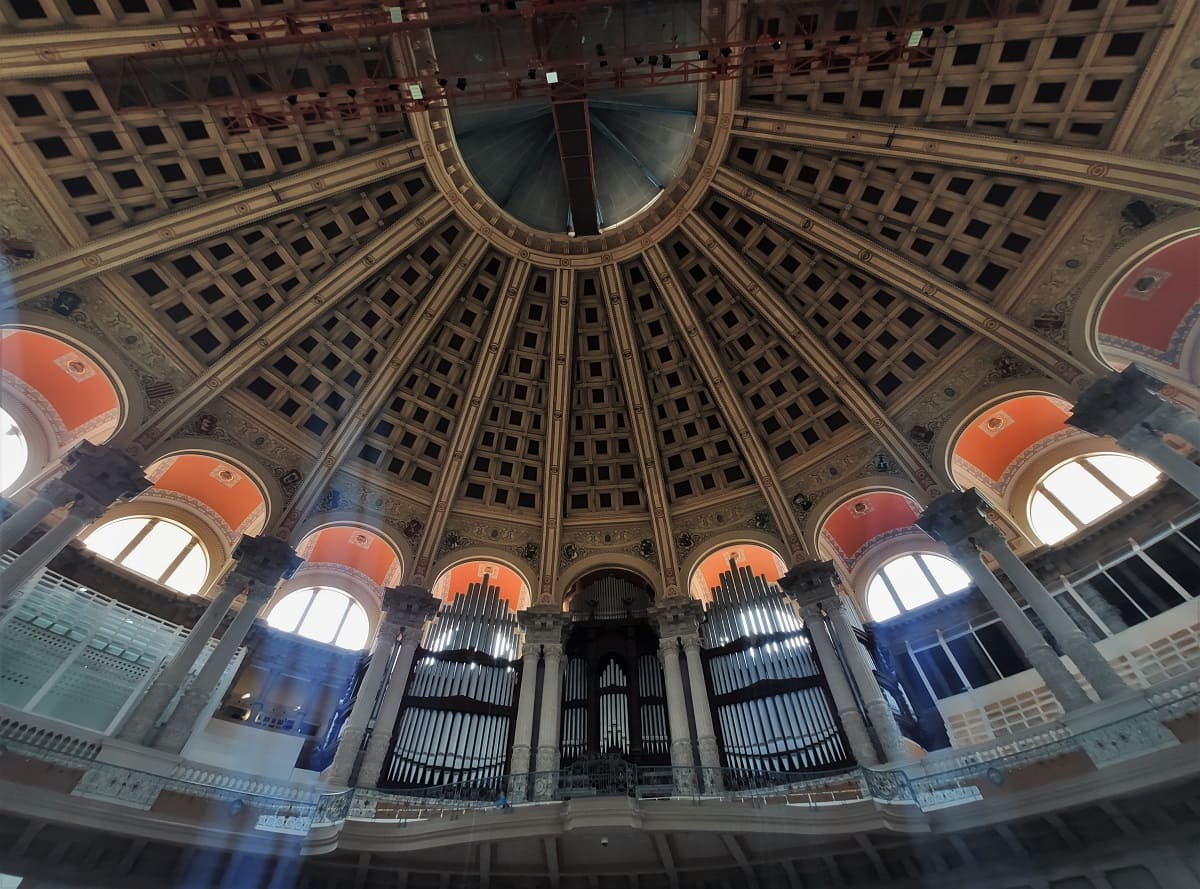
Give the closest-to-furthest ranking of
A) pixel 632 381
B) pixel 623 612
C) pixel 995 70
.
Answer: pixel 995 70
pixel 623 612
pixel 632 381

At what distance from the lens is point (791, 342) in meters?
29.5

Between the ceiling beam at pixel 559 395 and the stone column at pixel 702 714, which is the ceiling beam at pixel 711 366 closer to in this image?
the ceiling beam at pixel 559 395

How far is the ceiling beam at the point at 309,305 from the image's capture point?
998 inches

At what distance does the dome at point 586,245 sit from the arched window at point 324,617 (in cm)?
446

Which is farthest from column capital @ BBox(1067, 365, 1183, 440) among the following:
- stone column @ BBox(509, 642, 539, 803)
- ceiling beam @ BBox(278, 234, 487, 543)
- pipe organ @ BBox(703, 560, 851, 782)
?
ceiling beam @ BBox(278, 234, 487, 543)

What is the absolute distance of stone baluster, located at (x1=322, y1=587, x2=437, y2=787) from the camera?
71.0 ft

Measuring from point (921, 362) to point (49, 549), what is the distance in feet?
110

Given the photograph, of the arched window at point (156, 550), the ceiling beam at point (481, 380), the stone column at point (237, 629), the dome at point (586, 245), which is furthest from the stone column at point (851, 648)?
the arched window at point (156, 550)

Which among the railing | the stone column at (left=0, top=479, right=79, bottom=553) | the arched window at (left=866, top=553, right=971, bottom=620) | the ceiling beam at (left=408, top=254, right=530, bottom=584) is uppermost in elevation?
the ceiling beam at (left=408, top=254, right=530, bottom=584)

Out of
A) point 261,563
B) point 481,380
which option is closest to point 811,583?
point 481,380

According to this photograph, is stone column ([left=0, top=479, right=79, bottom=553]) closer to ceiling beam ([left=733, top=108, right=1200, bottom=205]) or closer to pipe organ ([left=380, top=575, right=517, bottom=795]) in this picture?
pipe organ ([left=380, top=575, right=517, bottom=795])

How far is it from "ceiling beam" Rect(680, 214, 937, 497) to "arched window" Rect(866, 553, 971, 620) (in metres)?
6.16

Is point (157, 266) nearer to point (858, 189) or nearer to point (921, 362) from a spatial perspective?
point (858, 189)

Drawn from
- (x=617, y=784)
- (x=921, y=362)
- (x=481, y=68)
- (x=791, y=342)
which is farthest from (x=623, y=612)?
(x=481, y=68)
